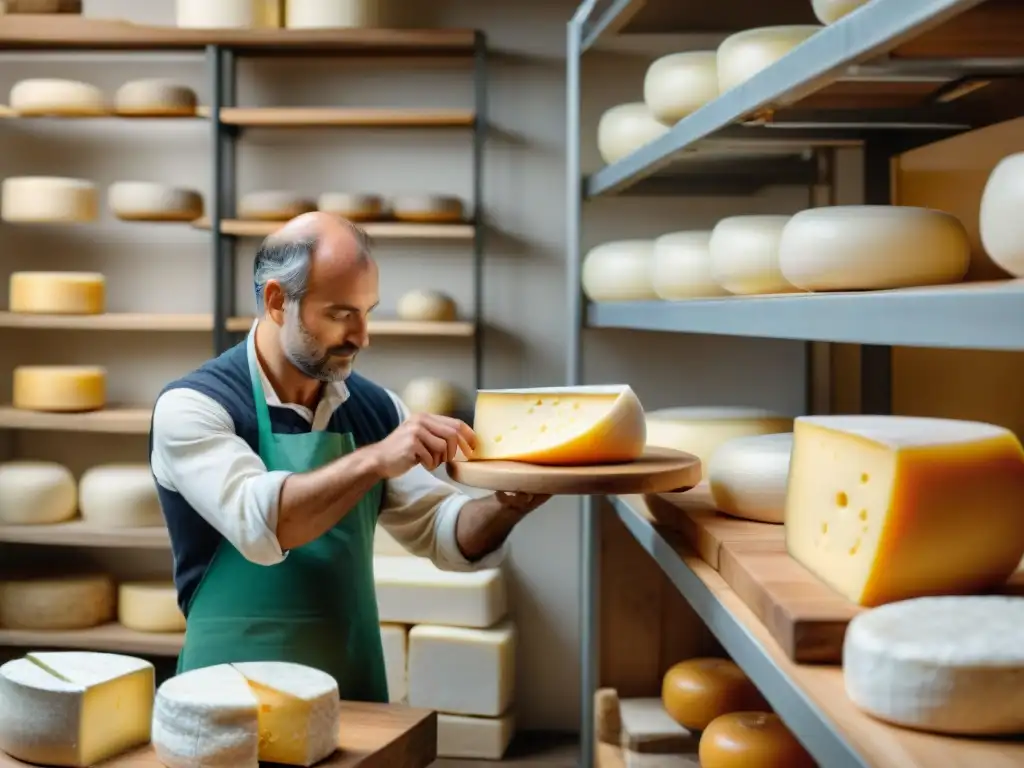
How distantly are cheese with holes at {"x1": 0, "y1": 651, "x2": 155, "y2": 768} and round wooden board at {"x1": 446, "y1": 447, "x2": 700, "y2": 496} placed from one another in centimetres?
54

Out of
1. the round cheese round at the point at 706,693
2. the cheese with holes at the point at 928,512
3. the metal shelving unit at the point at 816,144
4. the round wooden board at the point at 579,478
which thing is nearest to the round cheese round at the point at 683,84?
the metal shelving unit at the point at 816,144

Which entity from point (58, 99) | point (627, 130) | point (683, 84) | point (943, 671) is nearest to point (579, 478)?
point (943, 671)

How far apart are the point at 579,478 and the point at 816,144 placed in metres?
1.32

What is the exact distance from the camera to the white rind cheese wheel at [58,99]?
12.5ft

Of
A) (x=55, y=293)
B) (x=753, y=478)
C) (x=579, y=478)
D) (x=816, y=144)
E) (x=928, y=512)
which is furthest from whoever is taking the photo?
(x=55, y=293)

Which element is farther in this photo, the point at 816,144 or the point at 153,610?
the point at 153,610

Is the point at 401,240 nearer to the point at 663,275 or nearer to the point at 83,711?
the point at 663,275

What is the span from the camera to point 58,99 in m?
3.81

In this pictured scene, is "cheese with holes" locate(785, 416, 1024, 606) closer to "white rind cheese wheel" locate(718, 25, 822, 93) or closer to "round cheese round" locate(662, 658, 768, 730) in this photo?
"white rind cheese wheel" locate(718, 25, 822, 93)

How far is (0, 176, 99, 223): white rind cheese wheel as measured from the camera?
3818mm

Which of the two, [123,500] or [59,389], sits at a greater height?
[59,389]

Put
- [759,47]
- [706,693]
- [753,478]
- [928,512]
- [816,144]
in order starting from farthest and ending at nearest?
[816,144] < [706,693] < [759,47] < [753,478] < [928,512]

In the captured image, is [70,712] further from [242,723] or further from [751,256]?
[751,256]

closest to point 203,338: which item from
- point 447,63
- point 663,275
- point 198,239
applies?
point 198,239
